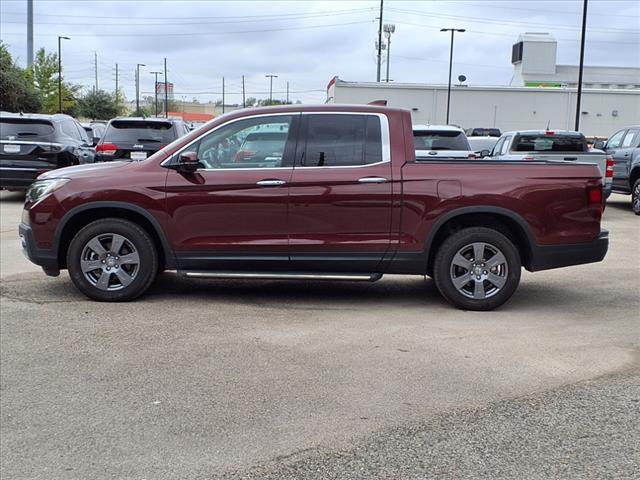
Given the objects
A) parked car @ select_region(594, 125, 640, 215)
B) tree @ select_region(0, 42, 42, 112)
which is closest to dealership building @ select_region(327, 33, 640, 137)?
tree @ select_region(0, 42, 42, 112)

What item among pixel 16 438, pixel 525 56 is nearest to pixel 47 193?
pixel 16 438

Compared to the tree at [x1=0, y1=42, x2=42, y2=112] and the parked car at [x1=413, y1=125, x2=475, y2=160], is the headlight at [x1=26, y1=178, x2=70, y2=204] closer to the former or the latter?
the parked car at [x1=413, y1=125, x2=475, y2=160]

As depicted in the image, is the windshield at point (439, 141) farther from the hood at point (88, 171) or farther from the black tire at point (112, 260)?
the black tire at point (112, 260)

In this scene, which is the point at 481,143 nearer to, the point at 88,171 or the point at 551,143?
the point at 551,143

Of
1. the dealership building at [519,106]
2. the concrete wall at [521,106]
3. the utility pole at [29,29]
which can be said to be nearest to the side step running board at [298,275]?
the utility pole at [29,29]

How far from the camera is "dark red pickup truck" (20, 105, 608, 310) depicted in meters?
6.33

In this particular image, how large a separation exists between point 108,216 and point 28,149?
846cm

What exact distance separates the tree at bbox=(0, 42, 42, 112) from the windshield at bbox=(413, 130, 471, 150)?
3046cm

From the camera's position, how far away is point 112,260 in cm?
660

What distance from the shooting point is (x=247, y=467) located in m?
3.50

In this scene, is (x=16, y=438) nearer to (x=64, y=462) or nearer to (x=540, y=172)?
(x=64, y=462)

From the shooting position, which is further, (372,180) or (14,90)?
(14,90)

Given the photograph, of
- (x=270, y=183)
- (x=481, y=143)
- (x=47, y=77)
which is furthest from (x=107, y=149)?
(x=47, y=77)

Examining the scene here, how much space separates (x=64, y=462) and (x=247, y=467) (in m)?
0.96
